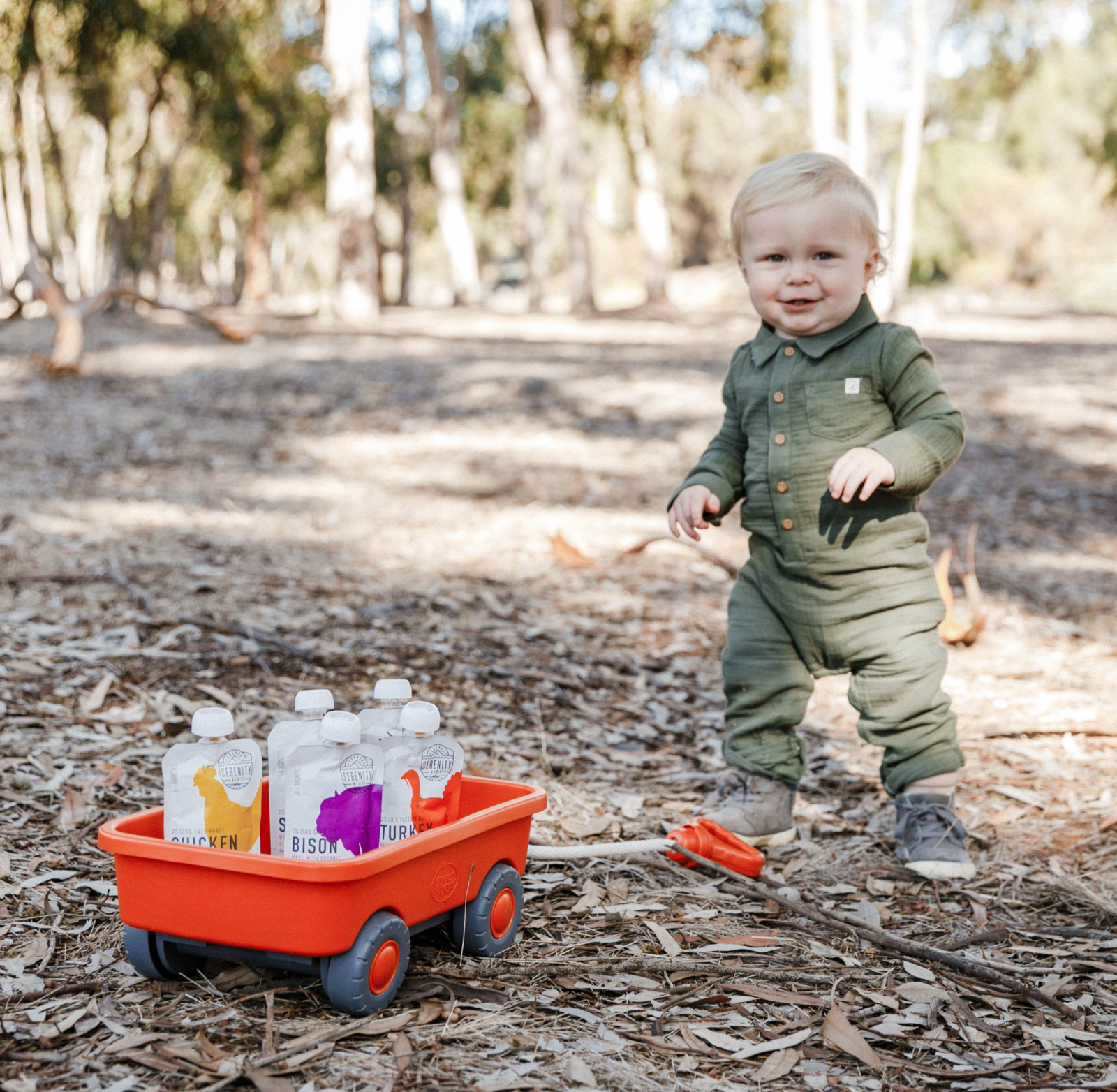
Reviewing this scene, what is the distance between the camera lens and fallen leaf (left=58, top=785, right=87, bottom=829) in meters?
2.92

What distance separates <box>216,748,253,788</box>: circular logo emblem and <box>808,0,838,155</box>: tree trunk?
48.5 ft

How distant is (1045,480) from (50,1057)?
803cm

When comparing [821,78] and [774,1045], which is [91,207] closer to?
[821,78]

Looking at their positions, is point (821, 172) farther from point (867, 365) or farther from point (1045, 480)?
point (1045, 480)

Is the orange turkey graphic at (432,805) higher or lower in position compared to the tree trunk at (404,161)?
lower

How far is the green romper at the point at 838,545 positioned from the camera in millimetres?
2887

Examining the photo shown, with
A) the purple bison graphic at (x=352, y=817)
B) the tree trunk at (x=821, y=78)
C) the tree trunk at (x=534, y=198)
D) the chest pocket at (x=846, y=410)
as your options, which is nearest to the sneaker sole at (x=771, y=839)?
the chest pocket at (x=846, y=410)

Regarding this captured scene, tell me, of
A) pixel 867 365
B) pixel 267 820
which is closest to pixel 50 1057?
pixel 267 820

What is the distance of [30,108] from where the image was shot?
22344mm

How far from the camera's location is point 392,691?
2.39 meters

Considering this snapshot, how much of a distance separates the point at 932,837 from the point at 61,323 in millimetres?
10236

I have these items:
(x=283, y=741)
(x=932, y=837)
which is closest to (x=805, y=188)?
(x=932, y=837)

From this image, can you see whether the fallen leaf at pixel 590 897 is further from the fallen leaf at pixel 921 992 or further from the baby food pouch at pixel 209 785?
the baby food pouch at pixel 209 785

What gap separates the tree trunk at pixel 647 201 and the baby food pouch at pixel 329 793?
2161 cm
